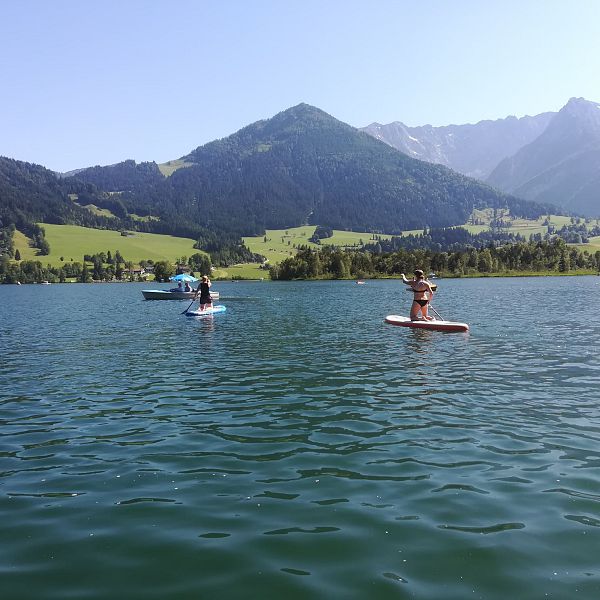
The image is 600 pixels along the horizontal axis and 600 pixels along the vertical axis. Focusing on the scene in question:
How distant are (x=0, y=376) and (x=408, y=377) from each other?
1860 cm

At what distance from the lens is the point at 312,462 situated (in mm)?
12891

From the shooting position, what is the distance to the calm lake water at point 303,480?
798cm

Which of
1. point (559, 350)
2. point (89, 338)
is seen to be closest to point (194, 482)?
point (559, 350)

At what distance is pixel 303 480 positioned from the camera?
1172 cm

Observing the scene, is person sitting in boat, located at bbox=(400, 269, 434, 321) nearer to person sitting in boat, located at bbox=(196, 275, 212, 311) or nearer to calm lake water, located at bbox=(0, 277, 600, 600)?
calm lake water, located at bbox=(0, 277, 600, 600)

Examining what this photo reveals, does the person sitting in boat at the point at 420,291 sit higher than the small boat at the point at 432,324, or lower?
higher

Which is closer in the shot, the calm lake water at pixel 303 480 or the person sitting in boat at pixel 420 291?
the calm lake water at pixel 303 480

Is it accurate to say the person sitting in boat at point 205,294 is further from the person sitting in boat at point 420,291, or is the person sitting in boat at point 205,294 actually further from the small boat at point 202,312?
the person sitting in boat at point 420,291

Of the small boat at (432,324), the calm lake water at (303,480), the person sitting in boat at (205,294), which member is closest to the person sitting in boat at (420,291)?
the small boat at (432,324)

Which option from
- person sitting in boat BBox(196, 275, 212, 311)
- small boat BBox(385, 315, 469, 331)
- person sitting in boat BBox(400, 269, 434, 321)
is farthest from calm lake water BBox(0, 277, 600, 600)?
person sitting in boat BBox(196, 275, 212, 311)

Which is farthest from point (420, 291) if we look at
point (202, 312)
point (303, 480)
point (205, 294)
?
point (303, 480)

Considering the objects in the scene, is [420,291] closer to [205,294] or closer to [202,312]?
[202,312]

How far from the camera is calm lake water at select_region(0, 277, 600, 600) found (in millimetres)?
7980

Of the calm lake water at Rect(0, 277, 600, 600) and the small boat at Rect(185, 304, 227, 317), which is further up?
the small boat at Rect(185, 304, 227, 317)
